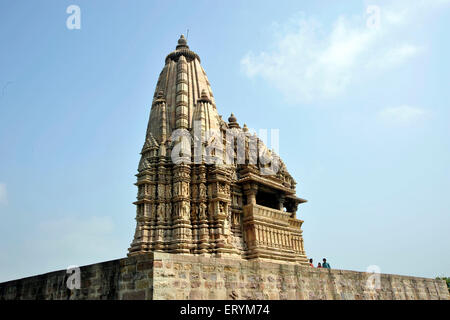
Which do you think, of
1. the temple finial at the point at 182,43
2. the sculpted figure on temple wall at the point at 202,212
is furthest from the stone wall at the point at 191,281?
the temple finial at the point at 182,43

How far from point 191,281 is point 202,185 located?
38.2ft

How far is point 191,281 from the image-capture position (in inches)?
301

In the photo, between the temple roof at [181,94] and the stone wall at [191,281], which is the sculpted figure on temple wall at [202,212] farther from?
the stone wall at [191,281]

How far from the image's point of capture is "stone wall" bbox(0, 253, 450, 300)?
7262 millimetres

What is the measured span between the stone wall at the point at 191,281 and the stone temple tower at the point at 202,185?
279 inches

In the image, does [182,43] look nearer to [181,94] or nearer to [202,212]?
[181,94]

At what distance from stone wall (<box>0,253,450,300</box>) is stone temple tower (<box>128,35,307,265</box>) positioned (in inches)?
279

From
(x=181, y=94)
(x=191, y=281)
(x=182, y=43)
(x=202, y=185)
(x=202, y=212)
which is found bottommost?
(x=191, y=281)

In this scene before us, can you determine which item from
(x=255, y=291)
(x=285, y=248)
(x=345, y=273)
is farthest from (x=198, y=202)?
(x=255, y=291)

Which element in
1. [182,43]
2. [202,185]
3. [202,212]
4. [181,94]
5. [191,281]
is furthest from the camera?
[182,43]

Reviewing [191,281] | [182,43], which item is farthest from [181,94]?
[191,281]

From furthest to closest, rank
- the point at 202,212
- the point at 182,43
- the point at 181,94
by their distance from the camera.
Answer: the point at 182,43, the point at 181,94, the point at 202,212
